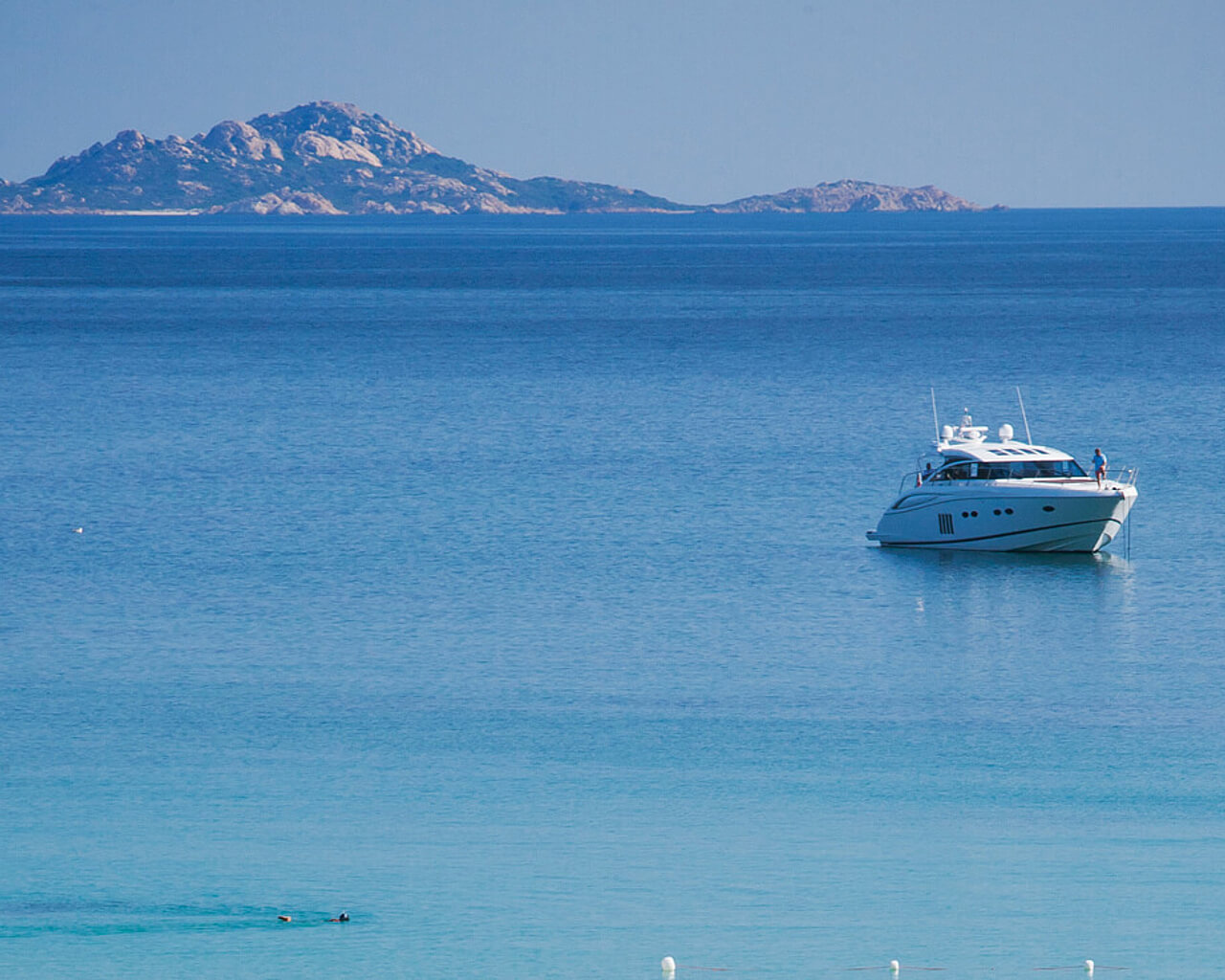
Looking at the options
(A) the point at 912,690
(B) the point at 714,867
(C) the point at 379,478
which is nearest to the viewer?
(B) the point at 714,867

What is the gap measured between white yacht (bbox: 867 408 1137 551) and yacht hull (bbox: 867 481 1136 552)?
28mm

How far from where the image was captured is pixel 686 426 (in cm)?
8550

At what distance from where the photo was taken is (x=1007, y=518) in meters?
56.8

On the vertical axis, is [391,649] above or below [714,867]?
above

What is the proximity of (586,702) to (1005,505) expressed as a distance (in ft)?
68.9

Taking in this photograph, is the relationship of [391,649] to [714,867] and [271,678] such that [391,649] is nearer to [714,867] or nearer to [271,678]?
[271,678]

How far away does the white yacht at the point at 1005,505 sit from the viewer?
185ft

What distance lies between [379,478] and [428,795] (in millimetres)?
37943

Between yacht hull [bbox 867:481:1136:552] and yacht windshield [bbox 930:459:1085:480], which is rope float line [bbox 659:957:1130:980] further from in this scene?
yacht windshield [bbox 930:459:1085:480]

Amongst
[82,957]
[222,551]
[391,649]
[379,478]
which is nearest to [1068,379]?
[379,478]

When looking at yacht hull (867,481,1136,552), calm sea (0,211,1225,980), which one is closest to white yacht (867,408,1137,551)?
yacht hull (867,481,1136,552)

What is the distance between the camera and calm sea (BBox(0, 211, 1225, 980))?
27094 millimetres

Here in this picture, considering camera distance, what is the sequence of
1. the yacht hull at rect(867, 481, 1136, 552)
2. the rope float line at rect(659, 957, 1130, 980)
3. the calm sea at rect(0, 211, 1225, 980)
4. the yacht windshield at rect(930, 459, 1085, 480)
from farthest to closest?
the yacht windshield at rect(930, 459, 1085, 480) < the yacht hull at rect(867, 481, 1136, 552) < the calm sea at rect(0, 211, 1225, 980) < the rope float line at rect(659, 957, 1130, 980)

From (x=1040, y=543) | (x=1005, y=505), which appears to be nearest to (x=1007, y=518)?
(x=1005, y=505)
